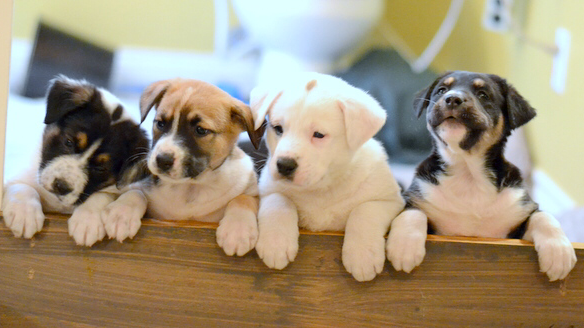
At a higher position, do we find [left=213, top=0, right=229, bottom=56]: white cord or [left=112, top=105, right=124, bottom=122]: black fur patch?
[left=112, top=105, right=124, bottom=122]: black fur patch

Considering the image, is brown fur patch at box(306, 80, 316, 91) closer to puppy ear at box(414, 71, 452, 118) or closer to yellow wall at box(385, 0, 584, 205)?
puppy ear at box(414, 71, 452, 118)

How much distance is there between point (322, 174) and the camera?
1435 millimetres

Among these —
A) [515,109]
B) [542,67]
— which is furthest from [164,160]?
[542,67]

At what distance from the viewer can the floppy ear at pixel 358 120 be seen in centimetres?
144

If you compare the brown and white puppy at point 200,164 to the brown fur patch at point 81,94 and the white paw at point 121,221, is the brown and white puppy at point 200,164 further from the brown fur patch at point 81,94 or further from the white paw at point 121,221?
the brown fur patch at point 81,94

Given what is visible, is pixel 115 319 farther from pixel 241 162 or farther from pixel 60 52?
pixel 60 52

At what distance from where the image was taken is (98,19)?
3.92m

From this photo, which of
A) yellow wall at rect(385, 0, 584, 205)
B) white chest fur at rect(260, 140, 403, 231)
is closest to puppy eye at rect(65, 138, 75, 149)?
white chest fur at rect(260, 140, 403, 231)

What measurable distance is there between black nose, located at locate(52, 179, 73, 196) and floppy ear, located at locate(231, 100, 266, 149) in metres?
0.42

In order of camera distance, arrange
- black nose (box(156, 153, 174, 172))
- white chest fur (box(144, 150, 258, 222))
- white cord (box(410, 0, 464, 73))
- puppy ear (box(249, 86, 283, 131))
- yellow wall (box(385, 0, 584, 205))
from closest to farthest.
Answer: black nose (box(156, 153, 174, 172)), puppy ear (box(249, 86, 283, 131)), white chest fur (box(144, 150, 258, 222)), yellow wall (box(385, 0, 584, 205)), white cord (box(410, 0, 464, 73))

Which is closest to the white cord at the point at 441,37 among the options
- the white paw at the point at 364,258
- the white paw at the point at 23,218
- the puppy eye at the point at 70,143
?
the white paw at the point at 364,258

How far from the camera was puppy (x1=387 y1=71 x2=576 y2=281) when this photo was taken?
141 cm

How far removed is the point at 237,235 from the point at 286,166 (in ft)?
0.65

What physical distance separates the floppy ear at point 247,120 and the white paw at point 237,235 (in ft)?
0.64
